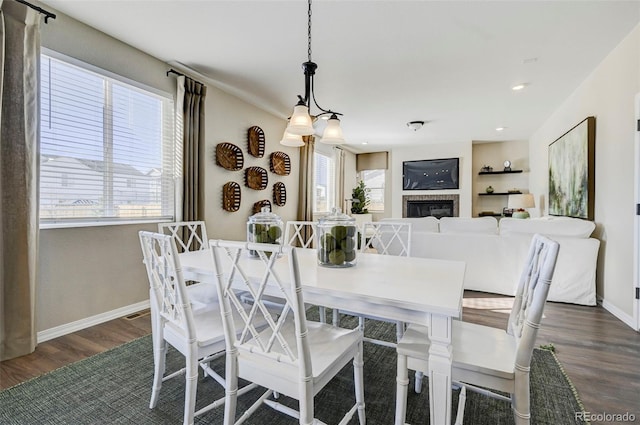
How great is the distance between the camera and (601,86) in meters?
3.26

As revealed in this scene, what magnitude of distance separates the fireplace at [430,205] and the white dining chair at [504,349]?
6.24 metres

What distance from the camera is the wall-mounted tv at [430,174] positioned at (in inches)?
286

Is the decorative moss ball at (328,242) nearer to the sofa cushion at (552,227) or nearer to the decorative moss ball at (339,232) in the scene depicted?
the decorative moss ball at (339,232)

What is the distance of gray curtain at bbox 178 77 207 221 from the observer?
3.34 m

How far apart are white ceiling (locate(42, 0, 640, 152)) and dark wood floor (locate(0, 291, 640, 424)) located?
2519 millimetres

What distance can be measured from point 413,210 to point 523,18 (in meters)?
5.65

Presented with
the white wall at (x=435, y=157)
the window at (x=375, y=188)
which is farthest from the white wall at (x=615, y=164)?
the window at (x=375, y=188)

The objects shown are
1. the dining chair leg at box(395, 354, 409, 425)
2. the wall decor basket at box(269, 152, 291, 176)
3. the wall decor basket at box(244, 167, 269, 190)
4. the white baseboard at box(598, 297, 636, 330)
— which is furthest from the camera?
the wall decor basket at box(269, 152, 291, 176)

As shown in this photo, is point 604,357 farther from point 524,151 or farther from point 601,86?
point 524,151

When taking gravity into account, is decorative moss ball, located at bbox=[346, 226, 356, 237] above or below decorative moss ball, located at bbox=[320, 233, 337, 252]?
above

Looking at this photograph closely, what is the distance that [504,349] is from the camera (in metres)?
1.32

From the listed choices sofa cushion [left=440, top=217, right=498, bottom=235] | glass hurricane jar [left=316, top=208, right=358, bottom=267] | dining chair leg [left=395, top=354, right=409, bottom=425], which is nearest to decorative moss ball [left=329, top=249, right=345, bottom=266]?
glass hurricane jar [left=316, top=208, right=358, bottom=267]

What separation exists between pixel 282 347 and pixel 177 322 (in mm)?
588

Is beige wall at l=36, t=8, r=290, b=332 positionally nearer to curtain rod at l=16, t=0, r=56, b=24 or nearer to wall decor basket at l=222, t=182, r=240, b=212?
curtain rod at l=16, t=0, r=56, b=24
